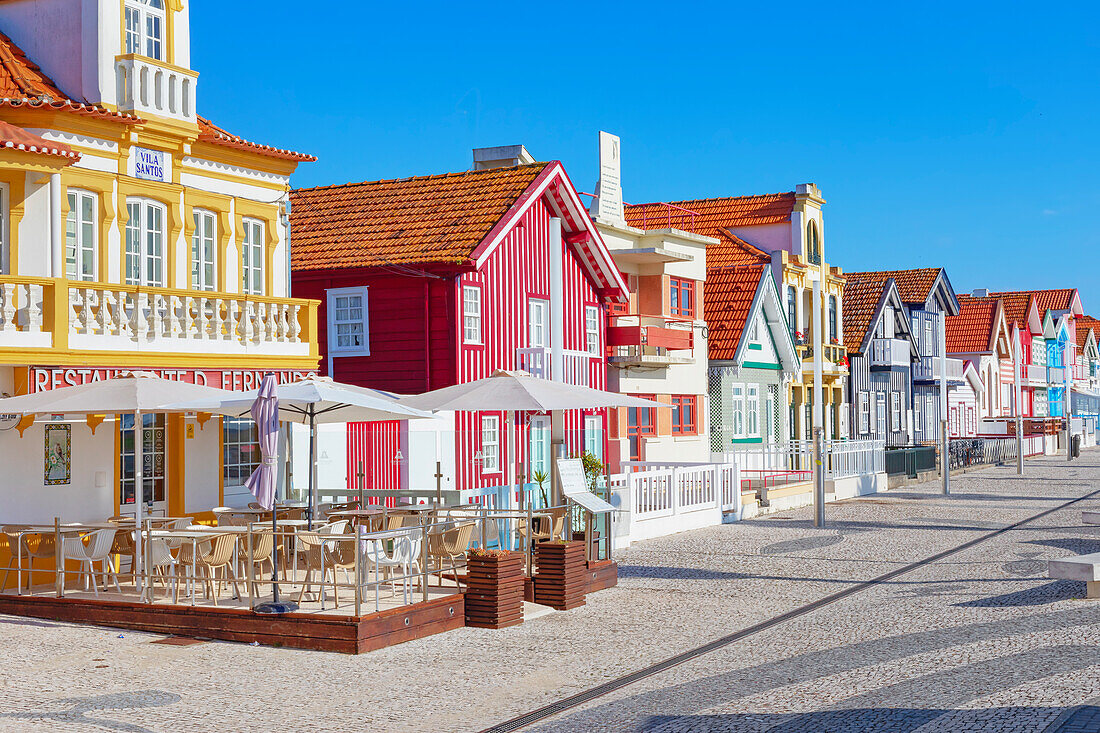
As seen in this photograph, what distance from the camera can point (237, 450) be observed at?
63.7 feet

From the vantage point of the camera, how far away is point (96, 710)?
954cm

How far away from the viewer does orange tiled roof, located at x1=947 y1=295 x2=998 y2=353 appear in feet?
210

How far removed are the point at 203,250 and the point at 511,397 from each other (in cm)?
641

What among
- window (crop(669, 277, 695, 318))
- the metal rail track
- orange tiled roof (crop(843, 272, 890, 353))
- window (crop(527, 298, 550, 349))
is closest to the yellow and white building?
window (crop(527, 298, 550, 349))

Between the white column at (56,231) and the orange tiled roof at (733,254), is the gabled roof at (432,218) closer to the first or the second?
the white column at (56,231)

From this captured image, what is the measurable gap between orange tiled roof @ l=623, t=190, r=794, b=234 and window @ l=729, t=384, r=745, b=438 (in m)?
6.70

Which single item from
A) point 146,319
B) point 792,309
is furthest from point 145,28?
point 792,309

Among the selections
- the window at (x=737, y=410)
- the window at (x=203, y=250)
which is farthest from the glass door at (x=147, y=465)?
the window at (x=737, y=410)

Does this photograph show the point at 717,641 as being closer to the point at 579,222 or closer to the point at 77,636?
the point at 77,636

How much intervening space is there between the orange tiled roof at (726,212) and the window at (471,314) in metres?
16.4

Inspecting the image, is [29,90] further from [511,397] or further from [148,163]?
[511,397]

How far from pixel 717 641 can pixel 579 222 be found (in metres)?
16.2

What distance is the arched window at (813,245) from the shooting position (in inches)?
1667

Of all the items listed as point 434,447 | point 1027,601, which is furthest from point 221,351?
point 1027,601
